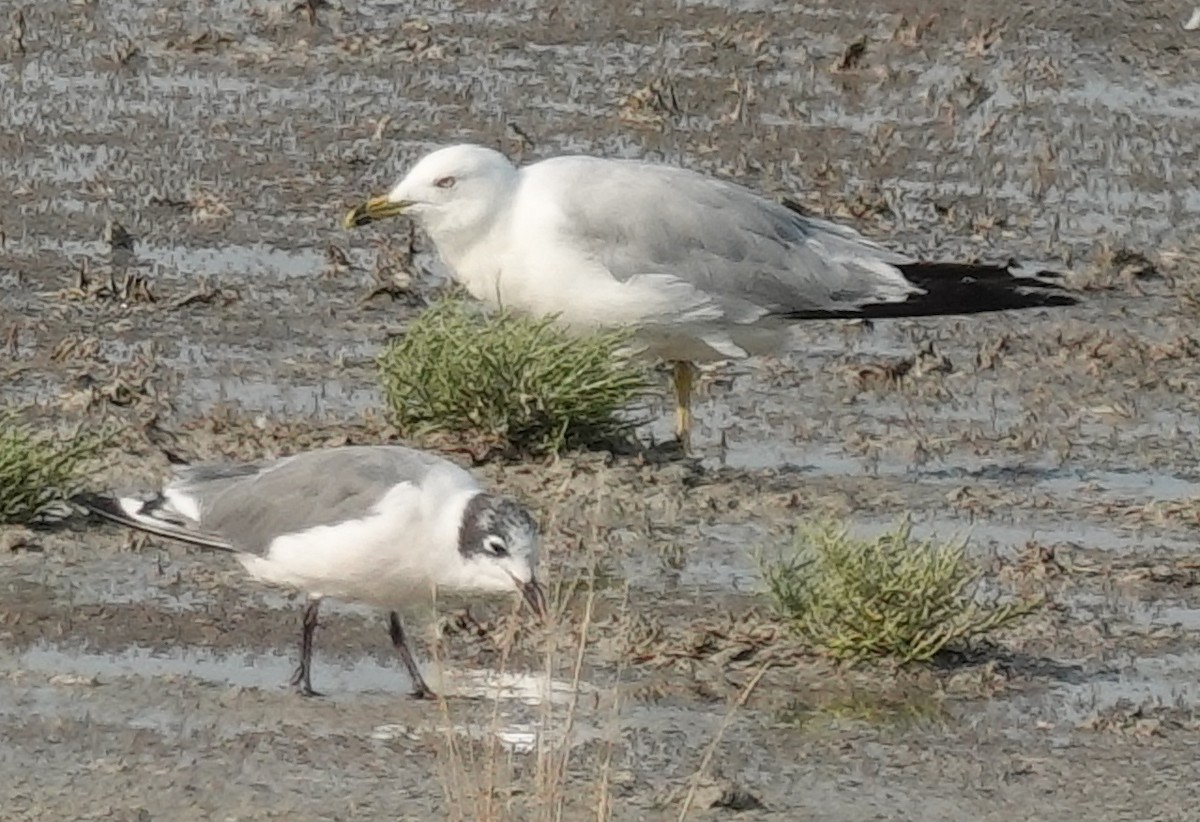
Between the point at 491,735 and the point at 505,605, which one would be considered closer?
the point at 491,735

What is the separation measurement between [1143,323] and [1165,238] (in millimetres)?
1049

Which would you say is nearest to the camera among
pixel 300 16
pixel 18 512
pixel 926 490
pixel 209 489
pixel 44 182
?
pixel 209 489

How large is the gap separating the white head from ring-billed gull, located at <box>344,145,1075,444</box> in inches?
99.0

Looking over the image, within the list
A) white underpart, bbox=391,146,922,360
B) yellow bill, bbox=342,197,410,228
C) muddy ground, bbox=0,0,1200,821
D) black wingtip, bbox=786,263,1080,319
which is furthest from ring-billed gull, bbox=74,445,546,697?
black wingtip, bbox=786,263,1080,319

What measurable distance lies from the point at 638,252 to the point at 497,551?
2872mm

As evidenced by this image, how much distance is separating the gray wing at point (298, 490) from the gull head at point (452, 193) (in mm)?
2071

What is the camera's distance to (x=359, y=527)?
8.23 metres

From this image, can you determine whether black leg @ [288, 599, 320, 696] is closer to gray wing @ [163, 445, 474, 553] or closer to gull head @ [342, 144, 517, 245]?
gray wing @ [163, 445, 474, 553]

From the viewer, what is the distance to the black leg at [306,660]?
8.34 metres

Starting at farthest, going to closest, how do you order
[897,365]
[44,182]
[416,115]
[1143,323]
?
1. [416,115]
2. [44,182]
3. [1143,323]
4. [897,365]

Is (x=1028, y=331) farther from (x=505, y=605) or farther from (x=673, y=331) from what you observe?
(x=505, y=605)

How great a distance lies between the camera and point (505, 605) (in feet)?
29.7

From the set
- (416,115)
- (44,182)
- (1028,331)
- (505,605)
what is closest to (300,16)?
(416,115)

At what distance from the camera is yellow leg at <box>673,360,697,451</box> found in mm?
10898
